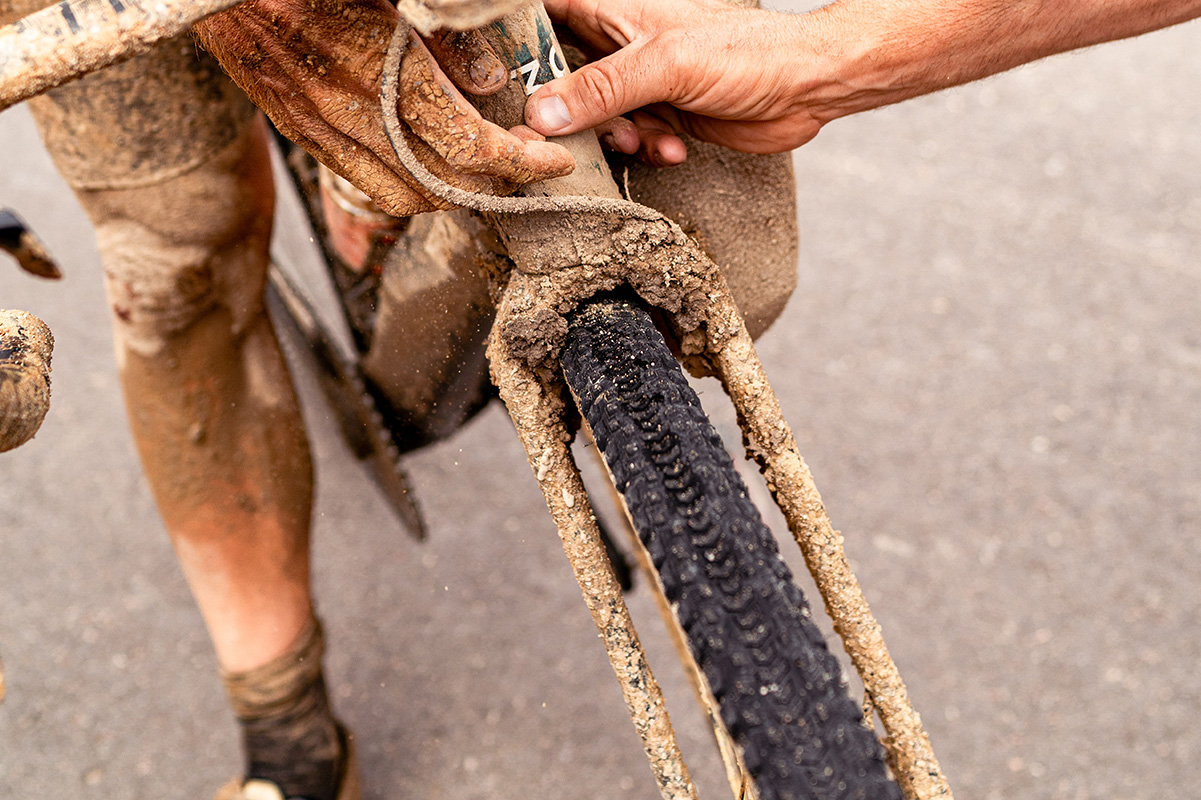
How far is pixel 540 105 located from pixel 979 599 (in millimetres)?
1214

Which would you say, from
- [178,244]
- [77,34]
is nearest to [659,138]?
[77,34]

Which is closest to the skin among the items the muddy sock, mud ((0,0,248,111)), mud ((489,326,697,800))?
mud ((489,326,697,800))

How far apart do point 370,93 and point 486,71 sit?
0.09 metres

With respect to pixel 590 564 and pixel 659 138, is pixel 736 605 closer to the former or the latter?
pixel 590 564

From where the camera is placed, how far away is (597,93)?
75 centimetres

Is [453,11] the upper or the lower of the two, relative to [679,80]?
upper

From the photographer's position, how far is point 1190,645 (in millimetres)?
1504

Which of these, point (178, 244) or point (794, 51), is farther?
point (178, 244)

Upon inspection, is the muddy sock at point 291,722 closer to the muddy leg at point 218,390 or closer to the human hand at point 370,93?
the muddy leg at point 218,390

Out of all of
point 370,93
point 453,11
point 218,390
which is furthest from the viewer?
point 218,390

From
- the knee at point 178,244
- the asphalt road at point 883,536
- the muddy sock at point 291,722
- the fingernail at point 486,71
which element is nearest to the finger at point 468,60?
the fingernail at point 486,71

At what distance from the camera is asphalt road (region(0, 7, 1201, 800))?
4.87 feet

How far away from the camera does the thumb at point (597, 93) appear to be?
741 mm

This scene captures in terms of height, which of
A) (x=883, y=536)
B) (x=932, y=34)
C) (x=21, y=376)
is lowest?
(x=883, y=536)
